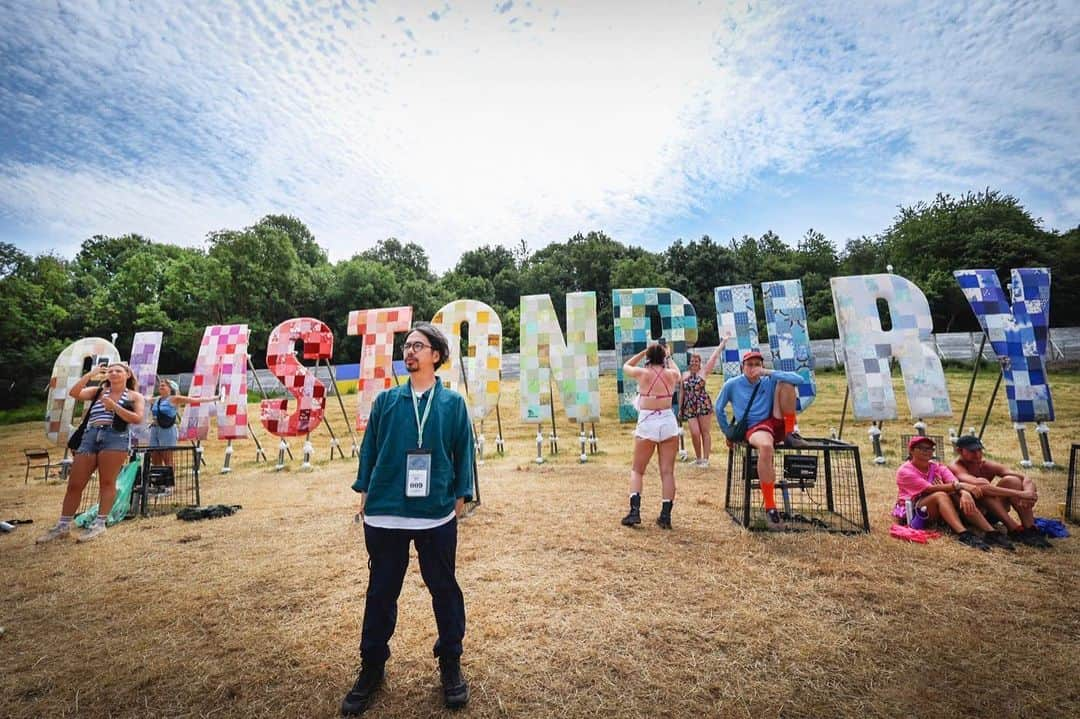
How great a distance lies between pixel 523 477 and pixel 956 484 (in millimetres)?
5092

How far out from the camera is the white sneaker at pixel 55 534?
200 inches

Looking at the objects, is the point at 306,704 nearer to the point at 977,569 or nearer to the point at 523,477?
the point at 977,569

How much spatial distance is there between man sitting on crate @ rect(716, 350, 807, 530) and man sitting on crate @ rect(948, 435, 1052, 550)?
1.37 m

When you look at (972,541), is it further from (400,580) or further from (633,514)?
(400,580)

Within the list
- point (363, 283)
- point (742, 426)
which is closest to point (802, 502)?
point (742, 426)

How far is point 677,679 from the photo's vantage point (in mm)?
2506

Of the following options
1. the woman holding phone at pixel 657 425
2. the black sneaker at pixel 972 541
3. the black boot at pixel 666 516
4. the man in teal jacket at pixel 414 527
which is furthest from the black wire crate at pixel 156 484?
the black sneaker at pixel 972 541

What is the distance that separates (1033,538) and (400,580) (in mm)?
5210

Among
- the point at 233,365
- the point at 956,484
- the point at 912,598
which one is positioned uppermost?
the point at 233,365

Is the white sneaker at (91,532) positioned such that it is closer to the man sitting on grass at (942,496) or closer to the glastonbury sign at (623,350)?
the glastonbury sign at (623,350)

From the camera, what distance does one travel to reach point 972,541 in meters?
4.22

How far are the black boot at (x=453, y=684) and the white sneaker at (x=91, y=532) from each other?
16.5ft

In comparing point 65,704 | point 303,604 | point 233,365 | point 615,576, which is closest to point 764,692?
point 615,576

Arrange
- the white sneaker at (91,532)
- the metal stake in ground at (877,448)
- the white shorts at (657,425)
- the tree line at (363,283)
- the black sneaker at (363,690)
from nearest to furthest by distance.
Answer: the black sneaker at (363,690) < the white shorts at (657,425) < the white sneaker at (91,532) < the metal stake in ground at (877,448) < the tree line at (363,283)
